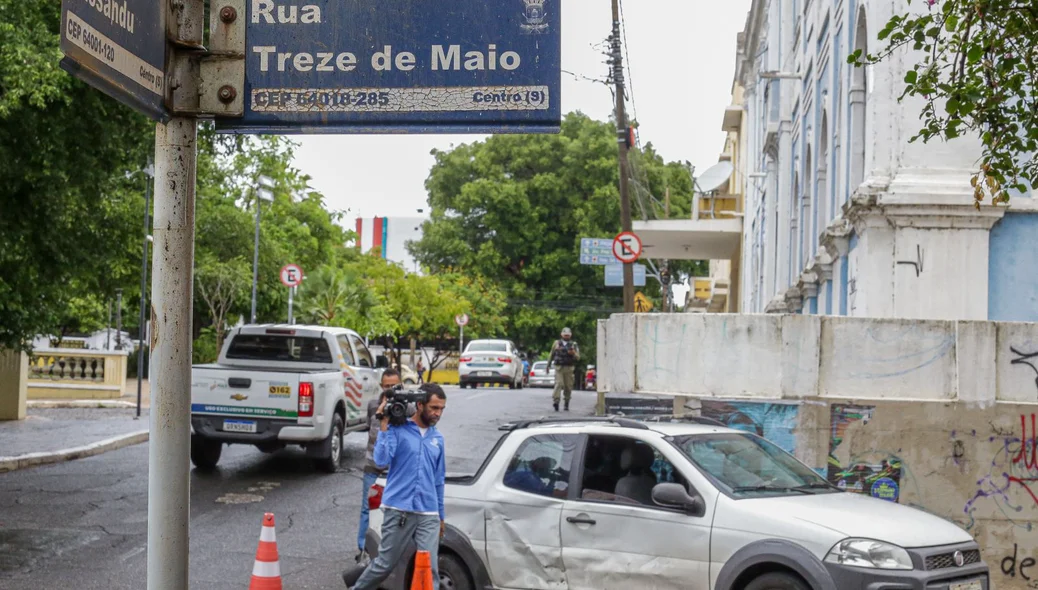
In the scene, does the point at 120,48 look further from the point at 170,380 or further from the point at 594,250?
the point at 594,250

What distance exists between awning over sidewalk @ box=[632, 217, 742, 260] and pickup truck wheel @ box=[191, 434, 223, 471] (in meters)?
16.6

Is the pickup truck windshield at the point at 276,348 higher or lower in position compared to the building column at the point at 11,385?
higher

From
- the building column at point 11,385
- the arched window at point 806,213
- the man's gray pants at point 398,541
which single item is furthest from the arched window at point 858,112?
the building column at point 11,385

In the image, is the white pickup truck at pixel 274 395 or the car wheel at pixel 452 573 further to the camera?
the white pickup truck at pixel 274 395

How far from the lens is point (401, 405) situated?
768 cm

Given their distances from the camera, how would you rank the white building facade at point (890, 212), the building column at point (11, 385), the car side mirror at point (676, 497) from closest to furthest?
the car side mirror at point (676, 497)
the white building facade at point (890, 212)
the building column at point (11, 385)

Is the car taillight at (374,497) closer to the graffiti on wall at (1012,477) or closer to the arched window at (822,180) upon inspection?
the graffiti on wall at (1012,477)

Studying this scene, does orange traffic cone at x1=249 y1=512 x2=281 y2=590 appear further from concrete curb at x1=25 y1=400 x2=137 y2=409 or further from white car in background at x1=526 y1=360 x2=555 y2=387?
white car in background at x1=526 y1=360 x2=555 y2=387

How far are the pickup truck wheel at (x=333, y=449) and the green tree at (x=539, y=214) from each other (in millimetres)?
39588

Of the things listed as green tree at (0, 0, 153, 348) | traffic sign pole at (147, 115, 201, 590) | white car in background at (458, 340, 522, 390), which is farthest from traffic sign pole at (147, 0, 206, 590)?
white car in background at (458, 340, 522, 390)

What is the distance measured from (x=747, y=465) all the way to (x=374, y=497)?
3.21m

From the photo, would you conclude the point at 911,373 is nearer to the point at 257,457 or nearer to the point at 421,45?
the point at 421,45

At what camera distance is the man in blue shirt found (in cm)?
761

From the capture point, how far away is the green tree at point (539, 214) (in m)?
56.7
